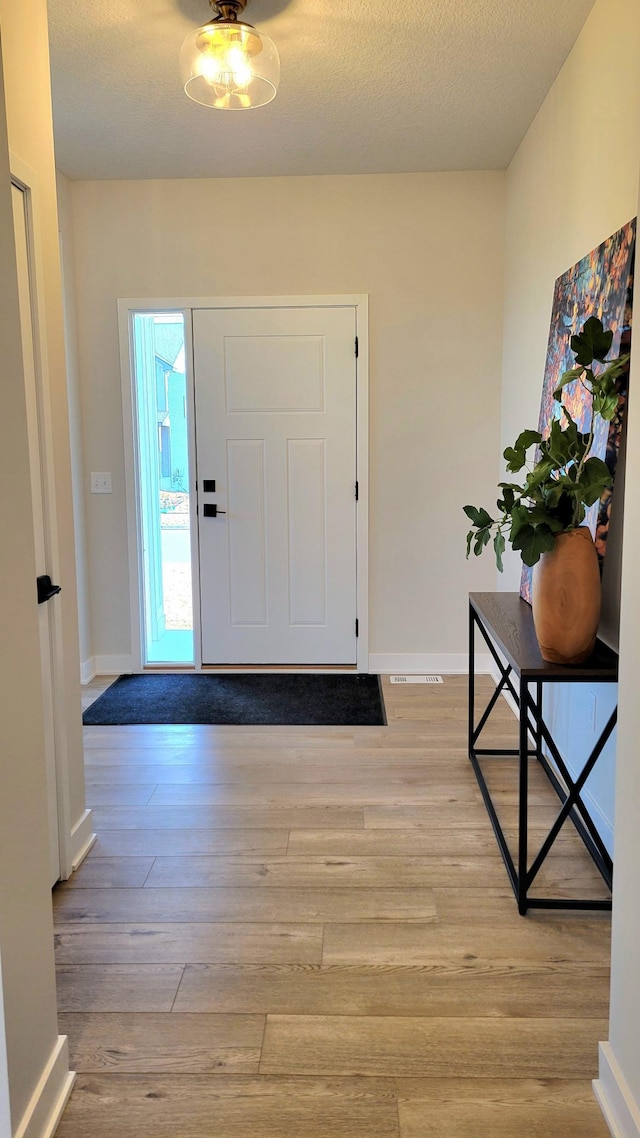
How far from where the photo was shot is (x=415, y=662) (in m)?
4.30

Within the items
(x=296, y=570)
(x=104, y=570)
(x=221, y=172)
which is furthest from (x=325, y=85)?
(x=104, y=570)

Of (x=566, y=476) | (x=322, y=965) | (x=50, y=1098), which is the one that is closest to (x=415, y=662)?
(x=566, y=476)

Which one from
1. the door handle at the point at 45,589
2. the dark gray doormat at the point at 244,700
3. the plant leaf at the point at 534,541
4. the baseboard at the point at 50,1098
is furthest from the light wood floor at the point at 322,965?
the plant leaf at the point at 534,541

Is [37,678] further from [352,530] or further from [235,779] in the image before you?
[352,530]

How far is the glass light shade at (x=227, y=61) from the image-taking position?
246 cm

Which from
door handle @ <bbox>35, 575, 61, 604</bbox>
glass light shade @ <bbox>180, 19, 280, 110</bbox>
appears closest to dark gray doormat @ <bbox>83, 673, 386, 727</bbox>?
door handle @ <bbox>35, 575, 61, 604</bbox>

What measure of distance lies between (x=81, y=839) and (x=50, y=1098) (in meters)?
1.00

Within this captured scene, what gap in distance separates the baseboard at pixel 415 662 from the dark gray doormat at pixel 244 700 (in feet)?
0.39

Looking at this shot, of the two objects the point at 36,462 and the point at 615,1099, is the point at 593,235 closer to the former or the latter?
the point at 36,462

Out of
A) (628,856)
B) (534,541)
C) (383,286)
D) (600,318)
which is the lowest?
(628,856)

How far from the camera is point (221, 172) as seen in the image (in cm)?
389

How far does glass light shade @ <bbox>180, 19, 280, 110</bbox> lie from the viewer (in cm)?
246

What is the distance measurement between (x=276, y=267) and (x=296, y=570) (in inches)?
63.7

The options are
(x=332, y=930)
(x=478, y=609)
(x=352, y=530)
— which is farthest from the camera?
(x=352, y=530)
